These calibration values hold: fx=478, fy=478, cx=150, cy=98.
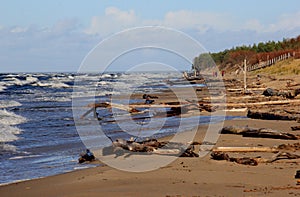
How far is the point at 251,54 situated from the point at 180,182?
7740 cm

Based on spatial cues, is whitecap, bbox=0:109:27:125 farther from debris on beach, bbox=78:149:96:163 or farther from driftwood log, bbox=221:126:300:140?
driftwood log, bbox=221:126:300:140

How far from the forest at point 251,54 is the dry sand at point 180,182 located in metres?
48.8

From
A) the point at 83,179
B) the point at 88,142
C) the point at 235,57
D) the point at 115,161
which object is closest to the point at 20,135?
the point at 88,142

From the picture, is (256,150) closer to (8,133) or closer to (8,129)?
(8,133)

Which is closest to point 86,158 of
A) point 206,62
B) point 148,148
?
point 148,148

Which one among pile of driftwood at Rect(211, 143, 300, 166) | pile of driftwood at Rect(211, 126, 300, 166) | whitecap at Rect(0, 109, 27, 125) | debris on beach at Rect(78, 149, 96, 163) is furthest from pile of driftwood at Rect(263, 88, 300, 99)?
debris on beach at Rect(78, 149, 96, 163)

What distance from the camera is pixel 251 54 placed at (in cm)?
8238

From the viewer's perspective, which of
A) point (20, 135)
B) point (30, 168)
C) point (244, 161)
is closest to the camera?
point (244, 161)

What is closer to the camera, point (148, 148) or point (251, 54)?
point (148, 148)

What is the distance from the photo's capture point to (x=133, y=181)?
7664mm

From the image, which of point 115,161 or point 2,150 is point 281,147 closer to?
point 115,161

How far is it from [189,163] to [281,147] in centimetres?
209

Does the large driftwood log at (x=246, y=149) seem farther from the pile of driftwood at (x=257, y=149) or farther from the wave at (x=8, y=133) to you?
the wave at (x=8, y=133)

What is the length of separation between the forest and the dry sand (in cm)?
4877
